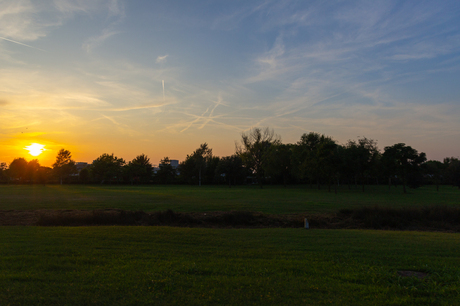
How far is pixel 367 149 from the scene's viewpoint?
207 feet

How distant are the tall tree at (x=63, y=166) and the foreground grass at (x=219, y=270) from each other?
310 feet

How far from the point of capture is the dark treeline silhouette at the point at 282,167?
57594 mm

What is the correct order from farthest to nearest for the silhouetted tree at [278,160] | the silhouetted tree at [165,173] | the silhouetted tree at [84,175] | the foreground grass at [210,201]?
the silhouetted tree at [165,173] → the silhouetted tree at [84,175] → the silhouetted tree at [278,160] → the foreground grass at [210,201]

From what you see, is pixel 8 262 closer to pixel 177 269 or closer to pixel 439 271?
pixel 177 269

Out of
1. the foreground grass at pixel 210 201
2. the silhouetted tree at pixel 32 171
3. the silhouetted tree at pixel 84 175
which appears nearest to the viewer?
the foreground grass at pixel 210 201

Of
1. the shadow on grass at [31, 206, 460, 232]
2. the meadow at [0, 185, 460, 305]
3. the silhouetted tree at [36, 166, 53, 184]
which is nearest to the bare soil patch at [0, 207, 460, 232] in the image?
the shadow on grass at [31, 206, 460, 232]

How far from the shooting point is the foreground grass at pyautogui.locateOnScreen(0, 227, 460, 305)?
5367 millimetres

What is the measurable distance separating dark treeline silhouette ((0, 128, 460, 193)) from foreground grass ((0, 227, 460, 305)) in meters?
48.1

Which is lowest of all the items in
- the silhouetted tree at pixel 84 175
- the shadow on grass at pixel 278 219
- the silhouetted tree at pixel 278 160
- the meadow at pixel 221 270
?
the shadow on grass at pixel 278 219

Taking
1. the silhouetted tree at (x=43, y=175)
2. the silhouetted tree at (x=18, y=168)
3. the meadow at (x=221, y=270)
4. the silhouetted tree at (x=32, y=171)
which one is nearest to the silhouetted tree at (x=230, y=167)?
the silhouetted tree at (x=43, y=175)

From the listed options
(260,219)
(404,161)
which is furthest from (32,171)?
(404,161)

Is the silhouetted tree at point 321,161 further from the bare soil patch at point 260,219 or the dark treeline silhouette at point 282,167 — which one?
the bare soil patch at point 260,219

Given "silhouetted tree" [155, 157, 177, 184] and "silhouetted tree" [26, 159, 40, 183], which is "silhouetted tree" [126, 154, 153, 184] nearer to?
"silhouetted tree" [155, 157, 177, 184]

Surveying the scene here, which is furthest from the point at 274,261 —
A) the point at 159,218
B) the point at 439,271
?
the point at 159,218
